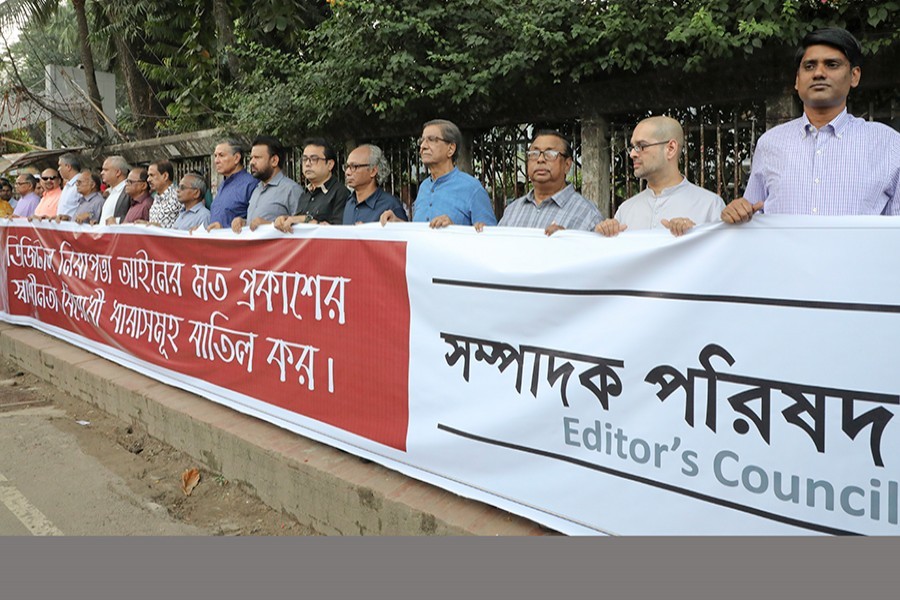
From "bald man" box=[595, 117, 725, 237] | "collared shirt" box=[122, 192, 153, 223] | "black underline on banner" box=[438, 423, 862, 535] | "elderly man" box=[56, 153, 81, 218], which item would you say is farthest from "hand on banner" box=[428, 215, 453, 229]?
"elderly man" box=[56, 153, 81, 218]

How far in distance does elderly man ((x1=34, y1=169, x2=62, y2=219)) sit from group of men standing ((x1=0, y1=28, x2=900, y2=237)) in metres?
3.44

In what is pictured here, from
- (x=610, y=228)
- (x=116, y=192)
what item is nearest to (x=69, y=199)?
(x=116, y=192)

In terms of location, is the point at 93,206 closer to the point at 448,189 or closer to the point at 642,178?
the point at 448,189

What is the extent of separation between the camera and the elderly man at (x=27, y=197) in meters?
9.91

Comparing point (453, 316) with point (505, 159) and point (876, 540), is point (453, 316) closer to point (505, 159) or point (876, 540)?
point (876, 540)

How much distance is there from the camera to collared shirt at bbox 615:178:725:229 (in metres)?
3.04

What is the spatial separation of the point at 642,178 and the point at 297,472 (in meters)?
2.13

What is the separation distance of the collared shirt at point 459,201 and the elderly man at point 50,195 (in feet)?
20.4

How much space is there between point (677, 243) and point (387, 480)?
5.33 feet

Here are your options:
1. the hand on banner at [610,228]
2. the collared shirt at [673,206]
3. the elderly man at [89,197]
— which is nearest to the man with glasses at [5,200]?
the elderly man at [89,197]

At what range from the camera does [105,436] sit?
5.00 m

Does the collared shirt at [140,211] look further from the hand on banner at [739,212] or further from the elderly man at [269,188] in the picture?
the hand on banner at [739,212]

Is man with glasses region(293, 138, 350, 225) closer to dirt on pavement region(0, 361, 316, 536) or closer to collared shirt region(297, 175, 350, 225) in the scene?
collared shirt region(297, 175, 350, 225)

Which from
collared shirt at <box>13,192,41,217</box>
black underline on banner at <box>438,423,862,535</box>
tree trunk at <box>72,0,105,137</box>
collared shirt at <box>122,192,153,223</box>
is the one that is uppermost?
tree trunk at <box>72,0,105,137</box>
